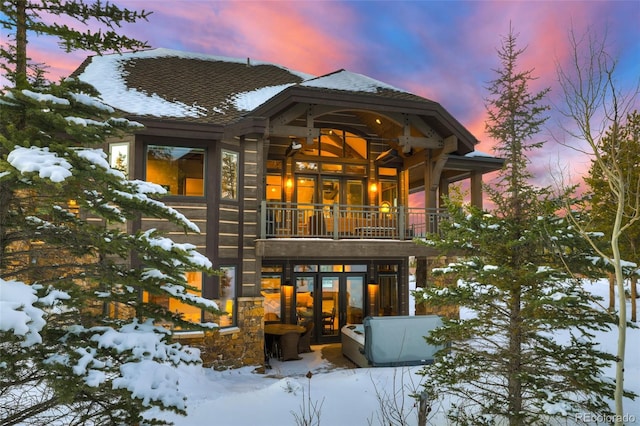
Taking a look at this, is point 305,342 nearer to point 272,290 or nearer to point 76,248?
point 272,290

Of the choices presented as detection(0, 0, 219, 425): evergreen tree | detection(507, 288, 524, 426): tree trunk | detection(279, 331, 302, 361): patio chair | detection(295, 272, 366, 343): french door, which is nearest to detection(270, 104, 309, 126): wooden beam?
detection(295, 272, 366, 343): french door

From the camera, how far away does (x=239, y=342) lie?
1068 centimetres

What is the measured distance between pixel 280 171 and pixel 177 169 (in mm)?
4103

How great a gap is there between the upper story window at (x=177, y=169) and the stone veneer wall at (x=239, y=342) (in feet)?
10.7

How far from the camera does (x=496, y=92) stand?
1412 cm

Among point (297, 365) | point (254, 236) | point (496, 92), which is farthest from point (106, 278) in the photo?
point (496, 92)

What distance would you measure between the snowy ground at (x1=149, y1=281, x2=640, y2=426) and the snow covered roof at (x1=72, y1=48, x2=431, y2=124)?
253 inches

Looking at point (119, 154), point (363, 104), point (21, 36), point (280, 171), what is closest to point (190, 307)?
point (119, 154)

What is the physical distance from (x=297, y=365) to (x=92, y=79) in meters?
10.00

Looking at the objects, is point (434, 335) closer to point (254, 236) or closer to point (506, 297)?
point (506, 297)

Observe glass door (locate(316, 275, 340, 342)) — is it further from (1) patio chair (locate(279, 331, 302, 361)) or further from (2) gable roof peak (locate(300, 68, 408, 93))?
(2) gable roof peak (locate(300, 68, 408, 93))

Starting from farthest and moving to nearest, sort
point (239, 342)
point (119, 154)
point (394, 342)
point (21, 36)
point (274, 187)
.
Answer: point (274, 187) → point (239, 342) → point (394, 342) → point (119, 154) → point (21, 36)

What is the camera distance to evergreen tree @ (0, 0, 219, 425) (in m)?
3.42

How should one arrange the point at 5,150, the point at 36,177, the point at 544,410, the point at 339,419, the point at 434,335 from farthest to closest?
1. the point at 339,419
2. the point at 434,335
3. the point at 544,410
4. the point at 5,150
5. the point at 36,177
